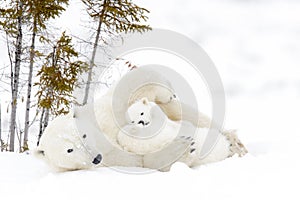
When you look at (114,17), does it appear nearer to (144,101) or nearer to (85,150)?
(144,101)

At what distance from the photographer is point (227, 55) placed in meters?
11.3

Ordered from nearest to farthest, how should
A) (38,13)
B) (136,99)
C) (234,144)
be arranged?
(136,99)
(234,144)
(38,13)

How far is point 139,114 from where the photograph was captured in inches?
103

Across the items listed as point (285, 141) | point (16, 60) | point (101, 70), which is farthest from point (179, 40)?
point (16, 60)

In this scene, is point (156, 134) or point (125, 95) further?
point (125, 95)

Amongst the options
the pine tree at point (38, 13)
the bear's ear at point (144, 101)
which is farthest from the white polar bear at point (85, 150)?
the pine tree at point (38, 13)

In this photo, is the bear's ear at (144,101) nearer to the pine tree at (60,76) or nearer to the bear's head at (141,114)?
the bear's head at (141,114)

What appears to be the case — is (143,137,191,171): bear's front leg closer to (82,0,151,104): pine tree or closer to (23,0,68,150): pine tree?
(82,0,151,104): pine tree

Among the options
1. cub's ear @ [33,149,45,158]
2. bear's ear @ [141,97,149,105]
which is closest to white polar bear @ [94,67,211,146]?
bear's ear @ [141,97,149,105]

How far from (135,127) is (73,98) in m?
4.27

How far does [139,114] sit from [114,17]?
4.11 meters

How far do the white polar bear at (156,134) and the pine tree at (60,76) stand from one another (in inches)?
150

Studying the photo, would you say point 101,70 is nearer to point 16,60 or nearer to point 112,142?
point 16,60

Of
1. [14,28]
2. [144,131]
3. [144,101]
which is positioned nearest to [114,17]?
[14,28]
